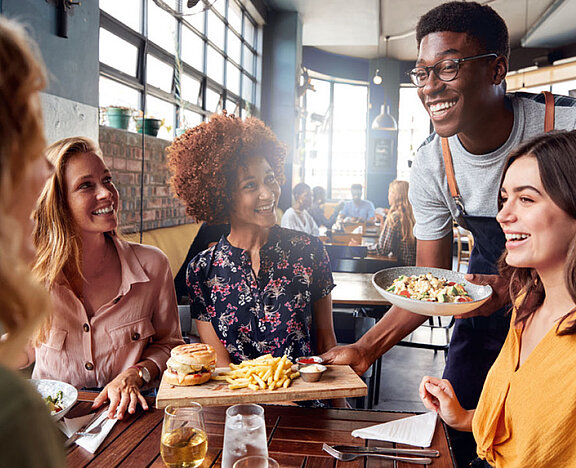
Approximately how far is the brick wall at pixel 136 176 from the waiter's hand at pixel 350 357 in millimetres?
2089

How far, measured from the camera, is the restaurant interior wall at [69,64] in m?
2.36

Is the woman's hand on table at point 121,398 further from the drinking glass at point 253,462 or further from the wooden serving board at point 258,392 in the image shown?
the drinking glass at point 253,462

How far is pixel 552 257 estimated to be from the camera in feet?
4.49

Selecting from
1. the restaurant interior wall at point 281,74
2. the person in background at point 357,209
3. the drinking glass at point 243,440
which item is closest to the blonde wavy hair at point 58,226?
the drinking glass at point 243,440

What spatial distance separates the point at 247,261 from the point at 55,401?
0.91m

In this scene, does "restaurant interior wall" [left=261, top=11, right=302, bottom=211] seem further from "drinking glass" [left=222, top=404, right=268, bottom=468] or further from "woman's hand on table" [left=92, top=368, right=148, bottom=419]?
"drinking glass" [left=222, top=404, right=268, bottom=468]

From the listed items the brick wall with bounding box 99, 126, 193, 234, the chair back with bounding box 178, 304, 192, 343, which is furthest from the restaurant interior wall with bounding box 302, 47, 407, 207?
the chair back with bounding box 178, 304, 192, 343

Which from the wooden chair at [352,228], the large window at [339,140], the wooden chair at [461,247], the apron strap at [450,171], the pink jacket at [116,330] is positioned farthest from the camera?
the large window at [339,140]

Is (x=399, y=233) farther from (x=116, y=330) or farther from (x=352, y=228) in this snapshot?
(x=116, y=330)

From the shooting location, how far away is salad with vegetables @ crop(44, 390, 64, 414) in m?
1.33

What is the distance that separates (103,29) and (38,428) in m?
3.84

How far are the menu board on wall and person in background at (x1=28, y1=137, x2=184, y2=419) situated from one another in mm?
11045

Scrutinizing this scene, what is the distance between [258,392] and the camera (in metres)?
1.41

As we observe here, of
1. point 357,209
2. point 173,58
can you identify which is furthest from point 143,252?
point 357,209
